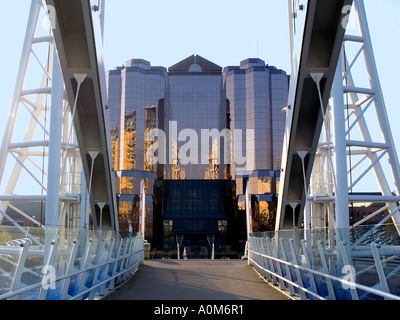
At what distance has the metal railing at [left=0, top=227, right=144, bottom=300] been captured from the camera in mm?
6285

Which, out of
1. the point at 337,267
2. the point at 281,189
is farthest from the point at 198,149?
the point at 337,267

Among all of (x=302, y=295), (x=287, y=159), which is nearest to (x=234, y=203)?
(x=287, y=159)

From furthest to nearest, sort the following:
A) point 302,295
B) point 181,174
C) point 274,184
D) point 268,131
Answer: point 181,174, point 268,131, point 274,184, point 302,295

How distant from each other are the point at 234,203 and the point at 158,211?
10.1 meters

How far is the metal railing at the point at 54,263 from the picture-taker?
629 cm

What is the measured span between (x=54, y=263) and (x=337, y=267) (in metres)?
4.44

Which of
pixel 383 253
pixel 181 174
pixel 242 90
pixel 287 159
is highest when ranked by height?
pixel 242 90

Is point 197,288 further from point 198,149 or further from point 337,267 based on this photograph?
point 198,149

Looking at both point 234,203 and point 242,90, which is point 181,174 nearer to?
point 234,203

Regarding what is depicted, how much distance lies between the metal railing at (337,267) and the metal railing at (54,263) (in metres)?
4.21

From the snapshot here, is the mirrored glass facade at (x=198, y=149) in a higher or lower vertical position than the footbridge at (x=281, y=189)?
higher

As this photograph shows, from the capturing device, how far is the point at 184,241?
67.7 m

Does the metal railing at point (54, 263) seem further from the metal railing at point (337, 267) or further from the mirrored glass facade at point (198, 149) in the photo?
the mirrored glass facade at point (198, 149)

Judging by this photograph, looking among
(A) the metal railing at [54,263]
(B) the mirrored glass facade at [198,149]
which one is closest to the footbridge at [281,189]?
(A) the metal railing at [54,263]
